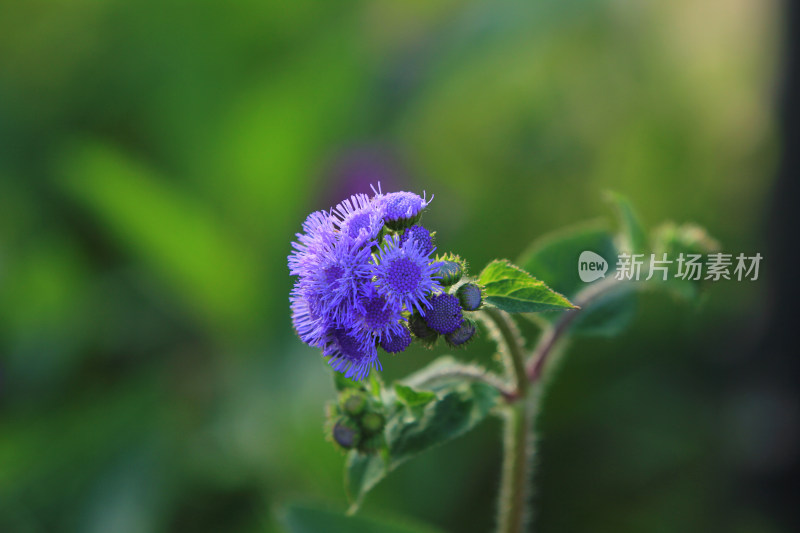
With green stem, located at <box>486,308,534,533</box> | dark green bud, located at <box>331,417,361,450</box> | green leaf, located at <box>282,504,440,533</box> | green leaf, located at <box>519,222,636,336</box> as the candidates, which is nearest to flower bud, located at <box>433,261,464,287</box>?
green stem, located at <box>486,308,534,533</box>

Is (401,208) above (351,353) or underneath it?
above

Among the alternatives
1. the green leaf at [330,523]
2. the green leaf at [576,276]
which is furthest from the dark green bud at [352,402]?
the green leaf at [576,276]

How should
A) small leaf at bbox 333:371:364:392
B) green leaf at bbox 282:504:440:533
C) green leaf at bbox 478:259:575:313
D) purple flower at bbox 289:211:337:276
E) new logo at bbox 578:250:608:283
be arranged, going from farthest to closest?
new logo at bbox 578:250:608:283 < green leaf at bbox 282:504:440:533 < small leaf at bbox 333:371:364:392 < purple flower at bbox 289:211:337:276 < green leaf at bbox 478:259:575:313

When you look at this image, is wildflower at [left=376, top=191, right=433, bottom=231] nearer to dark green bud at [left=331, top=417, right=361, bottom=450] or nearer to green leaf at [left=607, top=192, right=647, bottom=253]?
dark green bud at [left=331, top=417, right=361, bottom=450]

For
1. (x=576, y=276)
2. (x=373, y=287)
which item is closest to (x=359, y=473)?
(x=373, y=287)

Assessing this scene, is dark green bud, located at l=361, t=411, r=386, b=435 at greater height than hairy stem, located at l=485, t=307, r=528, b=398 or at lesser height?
lesser

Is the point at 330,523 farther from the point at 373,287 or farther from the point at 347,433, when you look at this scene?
the point at 373,287

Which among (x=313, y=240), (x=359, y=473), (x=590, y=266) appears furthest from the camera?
(x=590, y=266)
